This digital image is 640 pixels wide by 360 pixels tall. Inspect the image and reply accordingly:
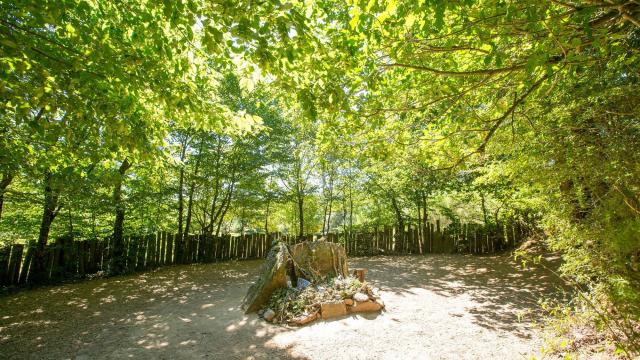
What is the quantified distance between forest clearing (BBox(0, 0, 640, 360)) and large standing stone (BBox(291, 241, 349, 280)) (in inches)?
1.7

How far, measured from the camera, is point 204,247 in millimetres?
9828

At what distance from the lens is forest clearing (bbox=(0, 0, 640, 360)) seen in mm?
2557

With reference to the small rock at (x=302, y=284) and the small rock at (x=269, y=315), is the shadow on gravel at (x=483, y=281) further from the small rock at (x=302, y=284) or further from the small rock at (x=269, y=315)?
the small rock at (x=269, y=315)

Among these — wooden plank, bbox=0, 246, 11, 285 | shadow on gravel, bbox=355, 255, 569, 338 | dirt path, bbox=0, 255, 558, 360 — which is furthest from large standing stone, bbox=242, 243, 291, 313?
wooden plank, bbox=0, 246, 11, 285

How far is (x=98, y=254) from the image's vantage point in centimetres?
776

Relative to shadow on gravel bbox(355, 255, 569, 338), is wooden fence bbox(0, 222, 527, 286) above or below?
above

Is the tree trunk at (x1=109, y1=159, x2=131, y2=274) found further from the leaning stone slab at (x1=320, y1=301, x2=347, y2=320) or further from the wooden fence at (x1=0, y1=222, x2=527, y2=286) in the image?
the leaning stone slab at (x1=320, y1=301, x2=347, y2=320)

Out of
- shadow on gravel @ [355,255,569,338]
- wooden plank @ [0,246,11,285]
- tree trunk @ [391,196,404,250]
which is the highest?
tree trunk @ [391,196,404,250]

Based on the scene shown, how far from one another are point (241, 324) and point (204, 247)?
19.2ft

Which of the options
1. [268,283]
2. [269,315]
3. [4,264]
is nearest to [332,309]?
[269,315]

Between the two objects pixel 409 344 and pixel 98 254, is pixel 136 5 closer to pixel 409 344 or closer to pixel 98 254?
pixel 409 344

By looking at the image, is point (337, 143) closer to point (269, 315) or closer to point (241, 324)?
point (269, 315)

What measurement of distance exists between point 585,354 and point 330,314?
292cm

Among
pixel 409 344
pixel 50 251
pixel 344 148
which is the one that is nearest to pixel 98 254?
pixel 50 251
